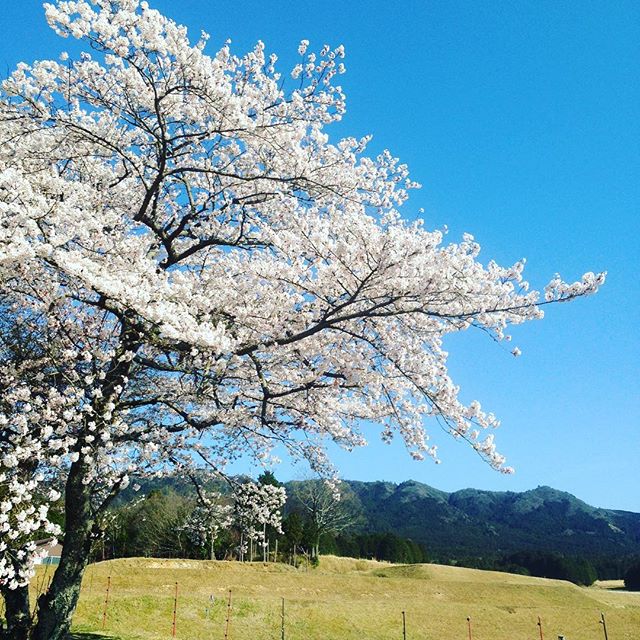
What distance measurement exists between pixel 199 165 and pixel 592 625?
25.7 meters

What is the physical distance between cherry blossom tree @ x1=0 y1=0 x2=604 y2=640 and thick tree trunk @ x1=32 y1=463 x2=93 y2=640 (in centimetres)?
3

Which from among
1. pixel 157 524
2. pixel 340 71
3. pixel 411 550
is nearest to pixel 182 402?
pixel 340 71

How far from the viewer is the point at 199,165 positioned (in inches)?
453

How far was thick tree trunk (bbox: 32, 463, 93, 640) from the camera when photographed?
31.4 feet

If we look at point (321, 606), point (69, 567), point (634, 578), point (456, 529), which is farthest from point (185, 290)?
point (456, 529)

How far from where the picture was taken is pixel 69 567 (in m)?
9.72

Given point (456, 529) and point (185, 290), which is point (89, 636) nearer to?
point (185, 290)

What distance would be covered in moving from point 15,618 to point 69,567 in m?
1.51

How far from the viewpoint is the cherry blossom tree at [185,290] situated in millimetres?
8039

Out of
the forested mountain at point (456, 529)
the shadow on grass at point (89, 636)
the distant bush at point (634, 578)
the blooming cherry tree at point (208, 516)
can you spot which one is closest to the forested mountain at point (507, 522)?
the forested mountain at point (456, 529)

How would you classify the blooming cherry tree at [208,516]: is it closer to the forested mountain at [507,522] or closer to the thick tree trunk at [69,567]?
the thick tree trunk at [69,567]

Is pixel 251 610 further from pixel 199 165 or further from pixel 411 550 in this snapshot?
pixel 411 550

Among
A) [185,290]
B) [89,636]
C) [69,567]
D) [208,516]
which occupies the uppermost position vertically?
[185,290]

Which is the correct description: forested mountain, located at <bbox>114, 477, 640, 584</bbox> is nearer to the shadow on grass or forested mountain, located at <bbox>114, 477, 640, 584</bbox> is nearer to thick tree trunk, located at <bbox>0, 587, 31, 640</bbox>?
thick tree trunk, located at <bbox>0, 587, 31, 640</bbox>
